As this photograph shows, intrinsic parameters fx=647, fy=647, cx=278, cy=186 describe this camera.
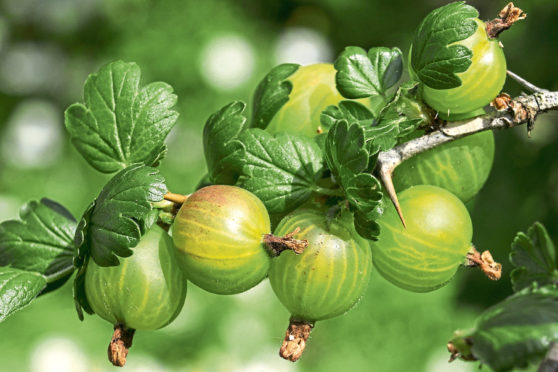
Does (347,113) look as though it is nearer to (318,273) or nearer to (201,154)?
(318,273)

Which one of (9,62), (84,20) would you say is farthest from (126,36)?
(9,62)

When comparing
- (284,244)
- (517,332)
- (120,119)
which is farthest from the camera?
(120,119)

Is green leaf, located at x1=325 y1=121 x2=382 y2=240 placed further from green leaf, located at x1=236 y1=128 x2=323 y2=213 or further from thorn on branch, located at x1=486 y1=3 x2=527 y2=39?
thorn on branch, located at x1=486 y1=3 x2=527 y2=39

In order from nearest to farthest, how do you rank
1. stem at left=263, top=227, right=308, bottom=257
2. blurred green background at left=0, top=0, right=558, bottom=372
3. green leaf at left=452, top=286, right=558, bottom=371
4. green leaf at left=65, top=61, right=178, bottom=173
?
green leaf at left=452, top=286, right=558, bottom=371 < stem at left=263, top=227, right=308, bottom=257 < green leaf at left=65, top=61, right=178, bottom=173 < blurred green background at left=0, top=0, right=558, bottom=372

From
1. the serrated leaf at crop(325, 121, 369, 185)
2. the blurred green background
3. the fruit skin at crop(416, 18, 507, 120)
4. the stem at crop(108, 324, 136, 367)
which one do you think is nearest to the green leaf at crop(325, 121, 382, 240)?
the serrated leaf at crop(325, 121, 369, 185)

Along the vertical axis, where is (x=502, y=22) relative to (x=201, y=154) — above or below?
above

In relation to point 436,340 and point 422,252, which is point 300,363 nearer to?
point 436,340

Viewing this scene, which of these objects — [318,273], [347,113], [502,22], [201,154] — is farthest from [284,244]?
[201,154]
